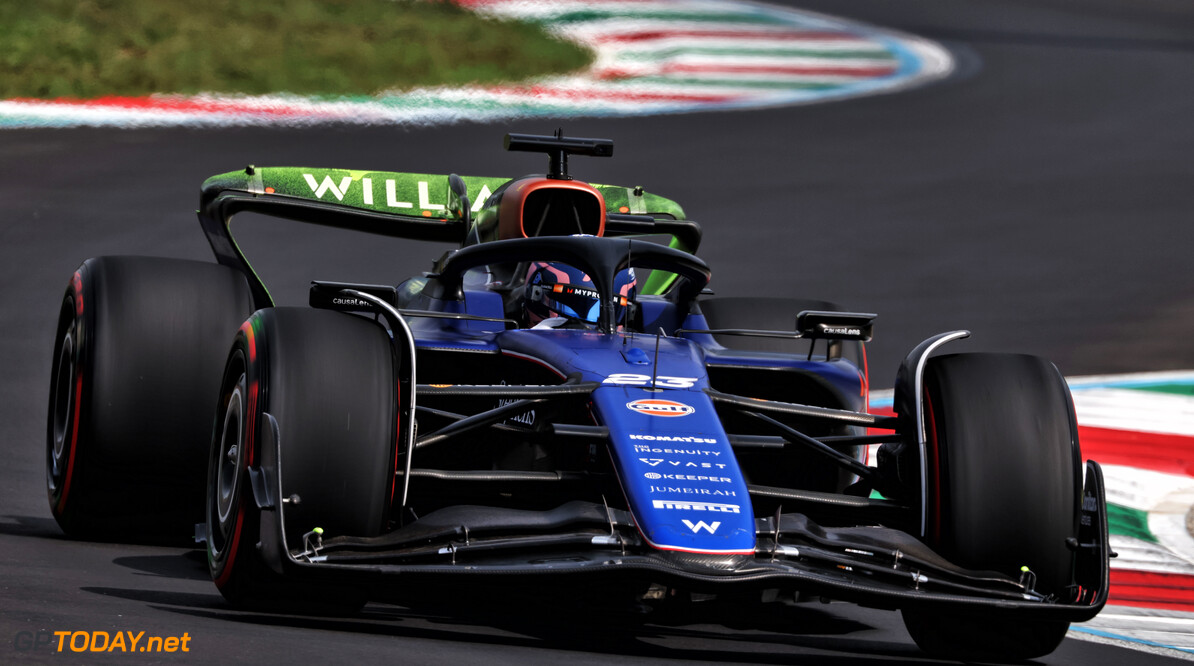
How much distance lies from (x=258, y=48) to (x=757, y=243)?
7.84 m

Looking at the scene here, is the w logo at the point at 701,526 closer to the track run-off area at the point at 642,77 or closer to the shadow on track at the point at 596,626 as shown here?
the shadow on track at the point at 596,626

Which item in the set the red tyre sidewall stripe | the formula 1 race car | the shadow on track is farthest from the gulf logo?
the red tyre sidewall stripe

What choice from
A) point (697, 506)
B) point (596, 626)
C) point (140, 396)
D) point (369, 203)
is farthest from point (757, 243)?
point (697, 506)

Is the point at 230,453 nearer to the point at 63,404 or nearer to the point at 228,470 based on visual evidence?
the point at 228,470

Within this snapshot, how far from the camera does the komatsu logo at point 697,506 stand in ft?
16.8

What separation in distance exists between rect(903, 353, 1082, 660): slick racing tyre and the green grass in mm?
14008

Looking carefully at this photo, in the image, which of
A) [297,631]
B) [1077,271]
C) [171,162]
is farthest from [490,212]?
[171,162]

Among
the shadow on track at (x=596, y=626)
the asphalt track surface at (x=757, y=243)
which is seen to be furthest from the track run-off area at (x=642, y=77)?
the shadow on track at (x=596, y=626)

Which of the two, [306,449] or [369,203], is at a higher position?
[369,203]

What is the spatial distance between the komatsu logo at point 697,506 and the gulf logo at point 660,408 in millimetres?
536

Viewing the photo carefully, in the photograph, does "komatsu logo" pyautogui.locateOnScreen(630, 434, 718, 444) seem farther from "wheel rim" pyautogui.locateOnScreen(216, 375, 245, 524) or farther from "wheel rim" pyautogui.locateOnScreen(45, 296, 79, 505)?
"wheel rim" pyautogui.locateOnScreen(45, 296, 79, 505)

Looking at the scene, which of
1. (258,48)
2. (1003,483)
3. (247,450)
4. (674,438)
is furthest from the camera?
(258,48)

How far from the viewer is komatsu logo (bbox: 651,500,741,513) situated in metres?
5.12

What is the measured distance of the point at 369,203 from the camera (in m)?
9.15
